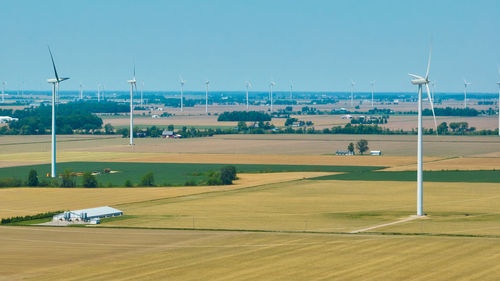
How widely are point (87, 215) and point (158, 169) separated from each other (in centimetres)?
4914

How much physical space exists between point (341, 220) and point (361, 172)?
4505 cm

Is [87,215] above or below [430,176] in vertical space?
below

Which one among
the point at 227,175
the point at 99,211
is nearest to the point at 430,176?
the point at 227,175

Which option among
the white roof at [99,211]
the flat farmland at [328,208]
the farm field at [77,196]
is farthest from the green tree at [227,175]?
the white roof at [99,211]

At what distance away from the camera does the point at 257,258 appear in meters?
61.8

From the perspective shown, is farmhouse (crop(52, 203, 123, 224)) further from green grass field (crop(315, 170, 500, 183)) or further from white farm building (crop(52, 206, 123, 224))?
green grass field (crop(315, 170, 500, 183))

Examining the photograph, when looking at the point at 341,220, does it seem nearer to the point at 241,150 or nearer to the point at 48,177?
the point at 48,177

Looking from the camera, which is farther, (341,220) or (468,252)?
(341,220)

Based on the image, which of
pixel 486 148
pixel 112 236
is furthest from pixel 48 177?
pixel 486 148

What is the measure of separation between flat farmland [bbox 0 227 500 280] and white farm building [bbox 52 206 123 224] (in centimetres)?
537

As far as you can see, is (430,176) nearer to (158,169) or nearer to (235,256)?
(158,169)

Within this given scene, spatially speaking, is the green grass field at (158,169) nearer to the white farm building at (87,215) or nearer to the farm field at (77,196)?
the farm field at (77,196)

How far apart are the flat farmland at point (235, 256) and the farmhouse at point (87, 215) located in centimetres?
537

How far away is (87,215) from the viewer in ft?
268
